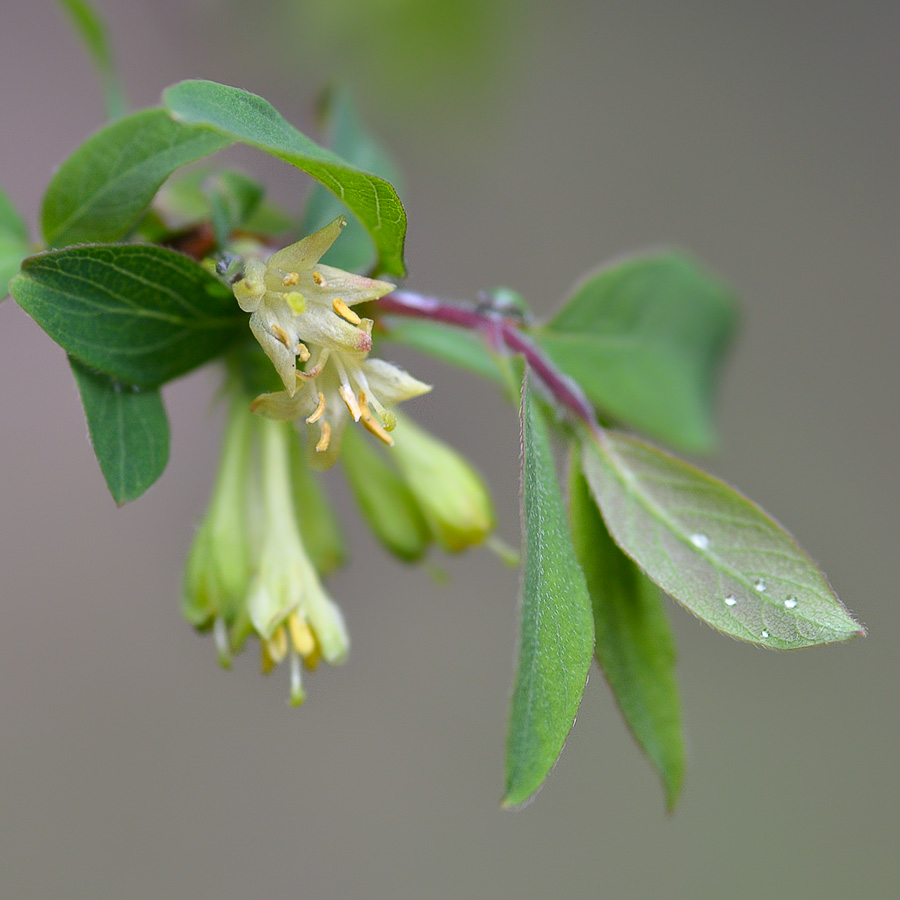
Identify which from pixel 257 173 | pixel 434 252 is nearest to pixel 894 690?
pixel 434 252

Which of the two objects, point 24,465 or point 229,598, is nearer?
point 229,598

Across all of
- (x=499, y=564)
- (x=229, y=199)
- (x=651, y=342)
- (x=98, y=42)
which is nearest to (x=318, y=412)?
(x=229, y=199)

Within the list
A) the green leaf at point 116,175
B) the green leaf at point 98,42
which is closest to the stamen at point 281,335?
the green leaf at point 116,175

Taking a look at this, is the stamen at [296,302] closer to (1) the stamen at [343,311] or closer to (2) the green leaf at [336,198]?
(1) the stamen at [343,311]

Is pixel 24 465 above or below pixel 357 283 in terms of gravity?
below

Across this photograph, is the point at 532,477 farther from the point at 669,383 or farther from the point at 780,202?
the point at 780,202

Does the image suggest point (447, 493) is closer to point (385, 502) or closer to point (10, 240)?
point (385, 502)

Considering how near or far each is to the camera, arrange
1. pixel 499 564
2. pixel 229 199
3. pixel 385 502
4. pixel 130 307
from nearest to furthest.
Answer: pixel 130 307 → pixel 229 199 → pixel 385 502 → pixel 499 564
